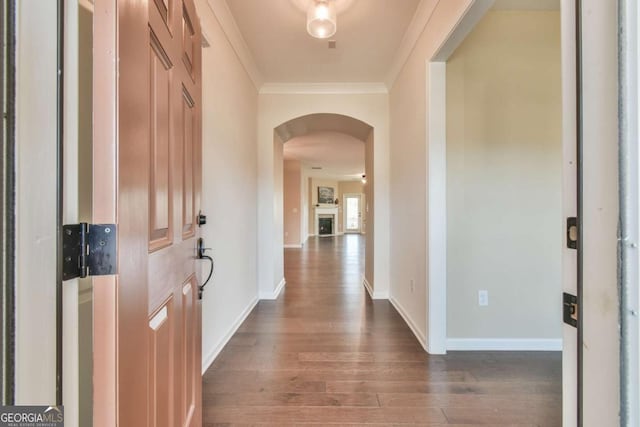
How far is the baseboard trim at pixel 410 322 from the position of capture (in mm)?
2310

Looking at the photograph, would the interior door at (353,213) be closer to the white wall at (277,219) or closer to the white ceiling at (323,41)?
the white wall at (277,219)

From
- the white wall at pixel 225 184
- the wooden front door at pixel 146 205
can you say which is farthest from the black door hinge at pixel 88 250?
the white wall at pixel 225 184

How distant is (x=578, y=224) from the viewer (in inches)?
22.9

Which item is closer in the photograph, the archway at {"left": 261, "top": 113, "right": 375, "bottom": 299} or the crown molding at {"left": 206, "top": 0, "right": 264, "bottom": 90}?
the crown molding at {"left": 206, "top": 0, "right": 264, "bottom": 90}

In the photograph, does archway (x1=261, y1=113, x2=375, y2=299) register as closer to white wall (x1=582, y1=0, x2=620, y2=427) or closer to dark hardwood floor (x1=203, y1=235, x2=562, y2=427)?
dark hardwood floor (x1=203, y1=235, x2=562, y2=427)

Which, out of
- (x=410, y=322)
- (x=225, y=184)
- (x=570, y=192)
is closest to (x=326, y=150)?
(x=225, y=184)

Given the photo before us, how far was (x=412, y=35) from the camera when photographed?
2494mm

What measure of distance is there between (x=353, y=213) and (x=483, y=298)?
11.9 m

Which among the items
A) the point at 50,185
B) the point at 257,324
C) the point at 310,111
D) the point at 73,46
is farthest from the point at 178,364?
the point at 310,111

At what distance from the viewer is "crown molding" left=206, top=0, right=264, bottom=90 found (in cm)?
211

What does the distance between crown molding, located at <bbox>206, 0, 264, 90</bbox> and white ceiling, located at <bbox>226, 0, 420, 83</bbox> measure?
1.5 inches

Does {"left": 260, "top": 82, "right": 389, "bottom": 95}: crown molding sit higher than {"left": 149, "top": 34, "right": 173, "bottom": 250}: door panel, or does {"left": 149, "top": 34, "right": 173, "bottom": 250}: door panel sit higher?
{"left": 260, "top": 82, "right": 389, "bottom": 95}: crown molding

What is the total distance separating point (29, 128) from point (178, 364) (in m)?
0.92

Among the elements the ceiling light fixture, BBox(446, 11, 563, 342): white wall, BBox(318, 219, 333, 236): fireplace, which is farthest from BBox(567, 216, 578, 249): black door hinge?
BBox(318, 219, 333, 236): fireplace
